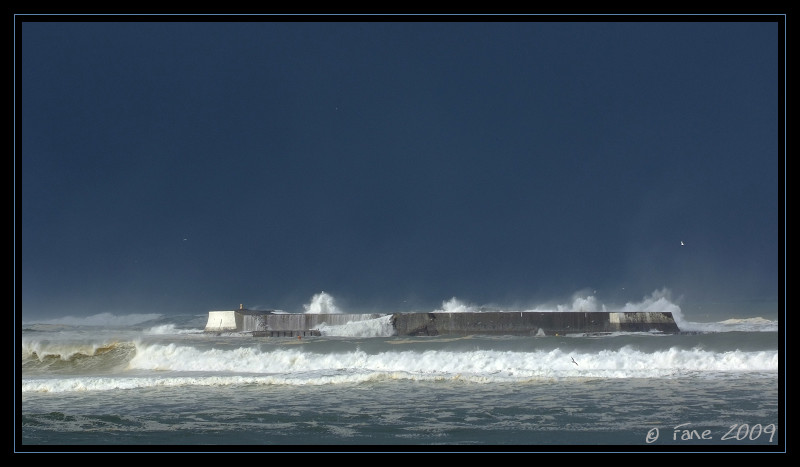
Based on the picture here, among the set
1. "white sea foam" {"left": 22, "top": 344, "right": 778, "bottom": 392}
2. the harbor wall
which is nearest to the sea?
"white sea foam" {"left": 22, "top": 344, "right": 778, "bottom": 392}

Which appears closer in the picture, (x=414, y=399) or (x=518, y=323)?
(x=414, y=399)

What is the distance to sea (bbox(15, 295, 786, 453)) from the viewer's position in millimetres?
7789

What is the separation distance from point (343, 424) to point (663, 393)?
604 cm

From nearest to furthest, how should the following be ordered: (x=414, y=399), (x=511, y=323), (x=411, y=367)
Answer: (x=414, y=399), (x=411, y=367), (x=511, y=323)

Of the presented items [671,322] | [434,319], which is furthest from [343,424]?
[671,322]

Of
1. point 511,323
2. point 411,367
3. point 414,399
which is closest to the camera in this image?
point 414,399

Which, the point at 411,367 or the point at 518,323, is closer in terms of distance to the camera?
the point at 411,367

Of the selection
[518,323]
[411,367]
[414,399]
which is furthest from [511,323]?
[414,399]

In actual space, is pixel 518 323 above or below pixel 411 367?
below

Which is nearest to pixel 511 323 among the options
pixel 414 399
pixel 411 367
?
pixel 411 367

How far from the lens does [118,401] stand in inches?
430

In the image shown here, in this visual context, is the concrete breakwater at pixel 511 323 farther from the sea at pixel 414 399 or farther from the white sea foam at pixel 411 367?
the white sea foam at pixel 411 367

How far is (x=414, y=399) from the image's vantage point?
10.5 m

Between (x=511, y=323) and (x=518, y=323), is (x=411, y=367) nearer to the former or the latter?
(x=511, y=323)
